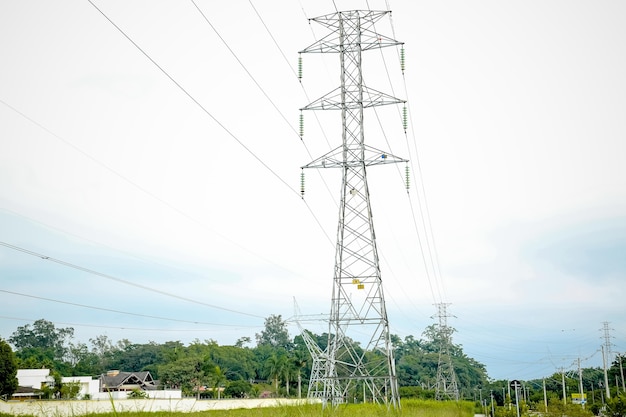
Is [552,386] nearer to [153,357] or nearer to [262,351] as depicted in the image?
[262,351]

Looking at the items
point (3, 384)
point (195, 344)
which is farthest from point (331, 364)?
point (195, 344)

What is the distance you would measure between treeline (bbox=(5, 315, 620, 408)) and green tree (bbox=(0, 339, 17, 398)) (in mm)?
11263

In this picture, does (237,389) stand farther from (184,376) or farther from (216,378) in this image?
(184,376)

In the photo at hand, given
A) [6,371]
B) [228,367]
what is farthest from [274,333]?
[6,371]

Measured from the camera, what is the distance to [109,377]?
74.2m

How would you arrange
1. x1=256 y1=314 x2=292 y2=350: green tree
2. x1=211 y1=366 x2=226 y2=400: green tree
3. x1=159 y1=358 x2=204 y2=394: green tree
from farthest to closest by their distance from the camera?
x1=256 y1=314 x2=292 y2=350: green tree < x1=211 y1=366 x2=226 y2=400: green tree < x1=159 y1=358 x2=204 y2=394: green tree

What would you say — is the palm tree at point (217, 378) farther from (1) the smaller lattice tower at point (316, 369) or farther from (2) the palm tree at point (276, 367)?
(1) the smaller lattice tower at point (316, 369)

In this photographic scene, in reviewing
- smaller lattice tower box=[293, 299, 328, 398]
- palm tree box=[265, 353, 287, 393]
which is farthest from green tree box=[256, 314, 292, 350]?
smaller lattice tower box=[293, 299, 328, 398]

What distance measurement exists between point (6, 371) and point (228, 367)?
4450cm

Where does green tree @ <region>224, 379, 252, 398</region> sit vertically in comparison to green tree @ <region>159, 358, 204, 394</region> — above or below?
below

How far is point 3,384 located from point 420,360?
73.4 meters

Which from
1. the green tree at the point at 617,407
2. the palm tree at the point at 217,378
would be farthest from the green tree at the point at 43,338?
the green tree at the point at 617,407

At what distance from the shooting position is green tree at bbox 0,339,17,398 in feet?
158

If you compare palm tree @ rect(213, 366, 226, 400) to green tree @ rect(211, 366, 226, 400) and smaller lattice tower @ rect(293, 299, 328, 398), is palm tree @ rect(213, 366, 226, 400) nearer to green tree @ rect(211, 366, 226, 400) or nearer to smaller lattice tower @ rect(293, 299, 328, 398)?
green tree @ rect(211, 366, 226, 400)
